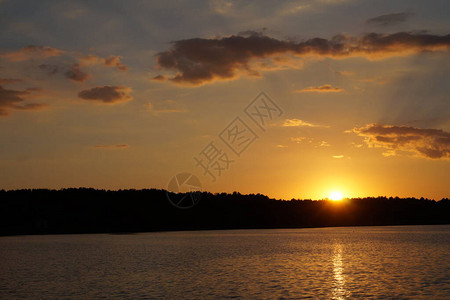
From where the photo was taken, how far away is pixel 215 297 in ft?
165

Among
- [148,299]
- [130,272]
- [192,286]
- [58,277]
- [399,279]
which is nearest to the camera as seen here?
[148,299]

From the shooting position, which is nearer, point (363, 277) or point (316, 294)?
point (316, 294)

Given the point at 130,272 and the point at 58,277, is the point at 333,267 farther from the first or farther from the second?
the point at 58,277

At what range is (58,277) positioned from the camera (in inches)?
2714

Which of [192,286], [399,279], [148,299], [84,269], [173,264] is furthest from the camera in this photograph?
[173,264]

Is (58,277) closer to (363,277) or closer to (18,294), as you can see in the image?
(18,294)

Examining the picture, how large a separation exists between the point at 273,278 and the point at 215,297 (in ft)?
55.3

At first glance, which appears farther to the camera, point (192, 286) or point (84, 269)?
point (84, 269)

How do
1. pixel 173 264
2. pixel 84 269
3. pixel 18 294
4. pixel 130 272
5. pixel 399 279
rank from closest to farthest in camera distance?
pixel 18 294
pixel 399 279
pixel 130 272
pixel 84 269
pixel 173 264

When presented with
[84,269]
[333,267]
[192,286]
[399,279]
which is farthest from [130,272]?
[399,279]

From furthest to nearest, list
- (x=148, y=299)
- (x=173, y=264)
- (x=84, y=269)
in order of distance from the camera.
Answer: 1. (x=173, y=264)
2. (x=84, y=269)
3. (x=148, y=299)

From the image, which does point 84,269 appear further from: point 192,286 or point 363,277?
point 363,277

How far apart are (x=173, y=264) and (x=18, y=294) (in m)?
37.3

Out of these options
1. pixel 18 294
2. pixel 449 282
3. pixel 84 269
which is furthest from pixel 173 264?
pixel 449 282
